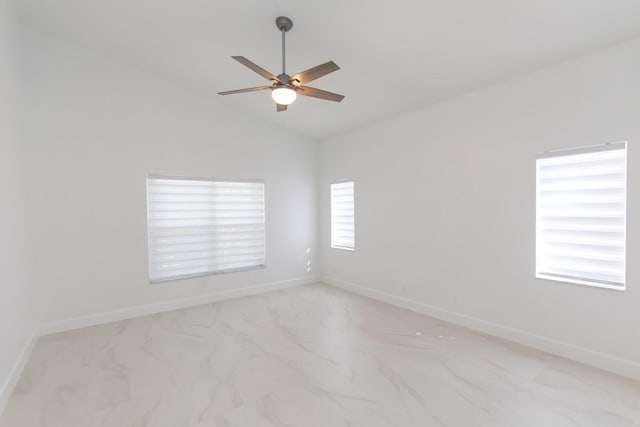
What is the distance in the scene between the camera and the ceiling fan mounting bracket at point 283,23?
2.84 m

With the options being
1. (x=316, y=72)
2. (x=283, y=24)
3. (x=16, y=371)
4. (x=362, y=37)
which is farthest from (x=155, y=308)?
(x=362, y=37)

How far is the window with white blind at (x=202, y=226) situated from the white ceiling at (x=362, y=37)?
63.0 inches

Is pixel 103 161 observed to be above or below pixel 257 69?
below

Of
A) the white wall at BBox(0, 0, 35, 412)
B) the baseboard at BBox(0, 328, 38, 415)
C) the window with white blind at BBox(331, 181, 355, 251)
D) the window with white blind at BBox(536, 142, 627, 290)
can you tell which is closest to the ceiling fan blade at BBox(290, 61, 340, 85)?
the window with white blind at BBox(536, 142, 627, 290)

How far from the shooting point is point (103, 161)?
157 inches

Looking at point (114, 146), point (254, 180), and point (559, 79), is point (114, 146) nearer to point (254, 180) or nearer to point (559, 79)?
point (254, 180)

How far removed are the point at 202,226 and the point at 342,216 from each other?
242 cm

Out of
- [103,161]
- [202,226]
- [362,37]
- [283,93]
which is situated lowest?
[202,226]

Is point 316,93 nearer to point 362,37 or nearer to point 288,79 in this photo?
point 288,79

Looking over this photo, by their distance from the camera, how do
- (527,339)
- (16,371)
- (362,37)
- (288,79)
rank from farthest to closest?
(527,339) → (362,37) → (16,371) → (288,79)

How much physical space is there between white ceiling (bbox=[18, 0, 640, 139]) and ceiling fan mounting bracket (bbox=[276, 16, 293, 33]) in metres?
0.05

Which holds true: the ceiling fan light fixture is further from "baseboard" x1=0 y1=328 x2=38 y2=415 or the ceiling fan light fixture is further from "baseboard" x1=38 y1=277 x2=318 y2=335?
"baseboard" x1=38 y1=277 x2=318 y2=335

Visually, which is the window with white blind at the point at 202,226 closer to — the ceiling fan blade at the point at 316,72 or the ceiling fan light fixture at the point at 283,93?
the ceiling fan light fixture at the point at 283,93

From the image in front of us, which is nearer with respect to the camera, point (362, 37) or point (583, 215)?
point (583, 215)
